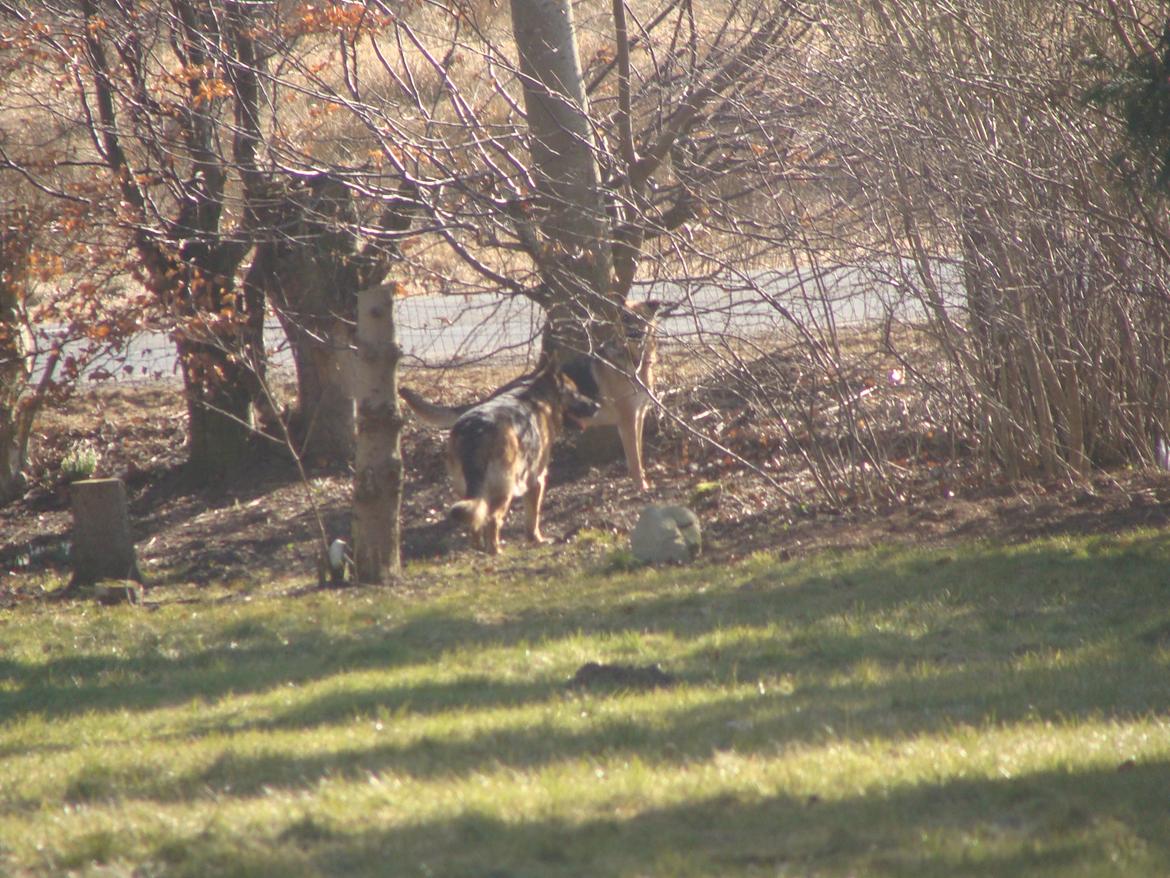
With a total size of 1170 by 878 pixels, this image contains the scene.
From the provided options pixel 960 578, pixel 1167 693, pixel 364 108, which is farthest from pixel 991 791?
pixel 364 108

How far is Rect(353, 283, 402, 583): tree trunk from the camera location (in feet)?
31.6

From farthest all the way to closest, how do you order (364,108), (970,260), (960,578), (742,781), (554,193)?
(554,193), (364,108), (970,260), (960,578), (742,781)

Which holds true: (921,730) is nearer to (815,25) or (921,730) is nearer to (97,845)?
(97,845)

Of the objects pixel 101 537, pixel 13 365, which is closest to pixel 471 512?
pixel 101 537

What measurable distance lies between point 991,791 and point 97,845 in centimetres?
292

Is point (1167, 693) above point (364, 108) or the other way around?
the other way around

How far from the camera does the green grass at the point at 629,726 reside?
4.09m

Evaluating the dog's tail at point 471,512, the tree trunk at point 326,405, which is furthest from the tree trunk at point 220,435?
the dog's tail at point 471,512

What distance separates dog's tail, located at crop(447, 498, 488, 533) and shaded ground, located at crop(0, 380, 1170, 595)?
88 cm

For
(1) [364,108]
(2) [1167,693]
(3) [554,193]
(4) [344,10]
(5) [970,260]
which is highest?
(4) [344,10]

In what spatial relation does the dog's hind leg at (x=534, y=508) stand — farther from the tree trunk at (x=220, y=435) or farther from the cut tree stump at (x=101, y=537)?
the tree trunk at (x=220, y=435)

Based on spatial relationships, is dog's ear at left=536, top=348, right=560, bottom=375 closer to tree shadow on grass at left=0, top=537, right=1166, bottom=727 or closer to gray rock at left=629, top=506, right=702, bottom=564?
gray rock at left=629, top=506, right=702, bottom=564

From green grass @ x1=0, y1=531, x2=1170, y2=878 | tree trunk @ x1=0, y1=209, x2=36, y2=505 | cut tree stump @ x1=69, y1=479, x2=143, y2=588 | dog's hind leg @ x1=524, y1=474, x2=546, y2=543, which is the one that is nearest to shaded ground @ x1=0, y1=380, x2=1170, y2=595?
dog's hind leg @ x1=524, y1=474, x2=546, y2=543

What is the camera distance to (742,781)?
4648mm
